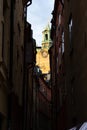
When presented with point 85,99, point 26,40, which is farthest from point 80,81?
point 26,40

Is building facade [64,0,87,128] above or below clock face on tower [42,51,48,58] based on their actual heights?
above

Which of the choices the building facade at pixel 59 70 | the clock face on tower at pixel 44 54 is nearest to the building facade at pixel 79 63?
the building facade at pixel 59 70

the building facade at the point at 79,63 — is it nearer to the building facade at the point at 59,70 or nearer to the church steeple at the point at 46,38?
the building facade at the point at 59,70


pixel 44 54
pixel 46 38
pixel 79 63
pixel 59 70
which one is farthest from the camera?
pixel 46 38

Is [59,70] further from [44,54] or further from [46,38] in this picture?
[46,38]

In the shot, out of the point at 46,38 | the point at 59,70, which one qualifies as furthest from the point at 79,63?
the point at 46,38

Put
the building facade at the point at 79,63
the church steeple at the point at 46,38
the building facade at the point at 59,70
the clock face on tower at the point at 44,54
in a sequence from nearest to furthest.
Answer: the building facade at the point at 79,63 < the building facade at the point at 59,70 < the clock face on tower at the point at 44,54 < the church steeple at the point at 46,38

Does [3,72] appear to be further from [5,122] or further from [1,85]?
[5,122]

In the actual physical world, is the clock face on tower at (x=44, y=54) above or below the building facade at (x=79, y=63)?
below

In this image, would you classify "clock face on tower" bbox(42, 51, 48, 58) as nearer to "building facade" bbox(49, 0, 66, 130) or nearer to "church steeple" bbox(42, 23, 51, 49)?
"church steeple" bbox(42, 23, 51, 49)

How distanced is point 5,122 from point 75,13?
6.12 m

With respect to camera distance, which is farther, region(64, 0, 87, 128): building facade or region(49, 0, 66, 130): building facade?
region(49, 0, 66, 130): building facade

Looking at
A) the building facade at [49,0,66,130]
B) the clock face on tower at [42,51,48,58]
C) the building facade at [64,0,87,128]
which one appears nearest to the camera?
the building facade at [64,0,87,128]

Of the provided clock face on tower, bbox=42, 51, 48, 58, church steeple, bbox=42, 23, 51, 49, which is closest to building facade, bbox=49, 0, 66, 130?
clock face on tower, bbox=42, 51, 48, 58
